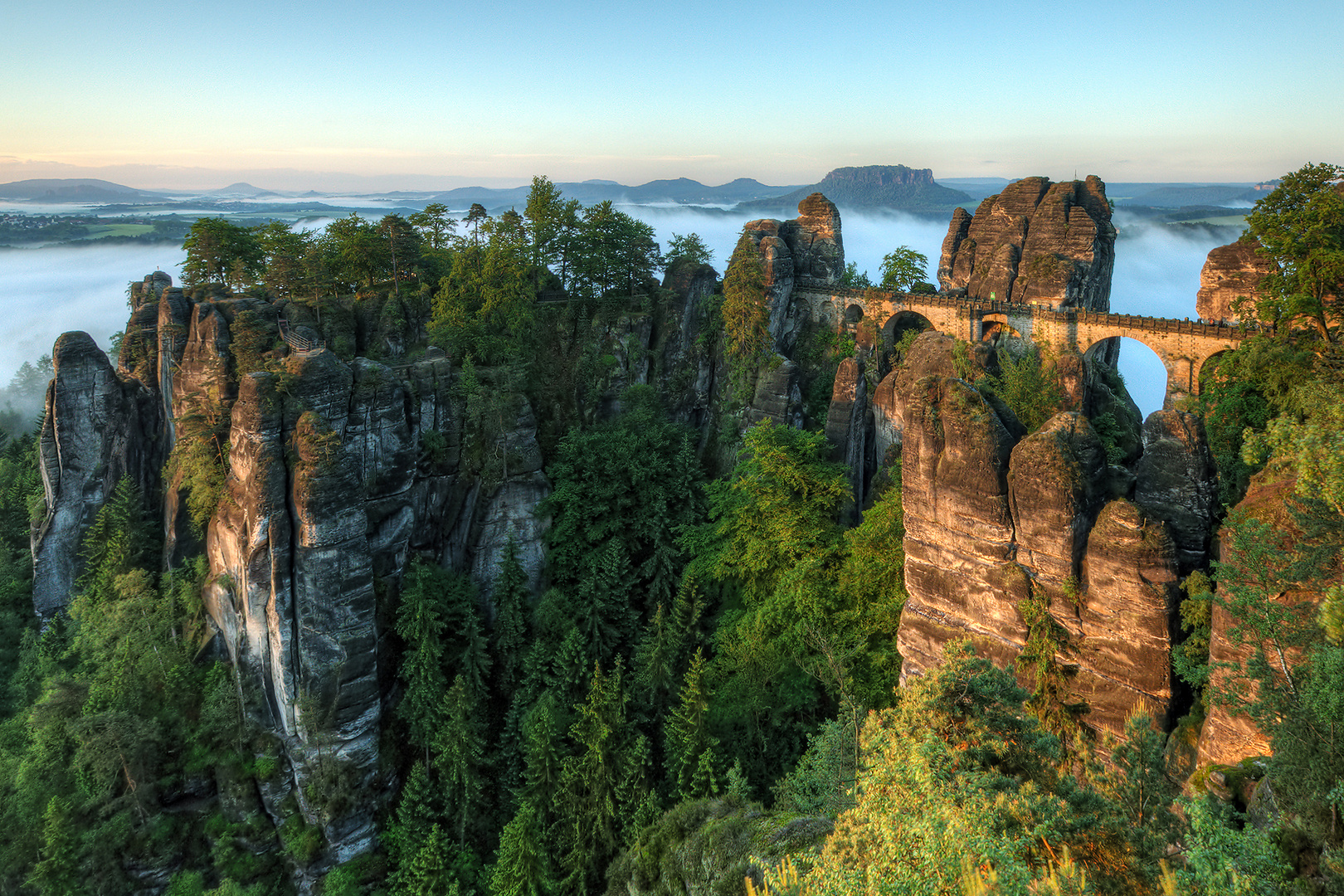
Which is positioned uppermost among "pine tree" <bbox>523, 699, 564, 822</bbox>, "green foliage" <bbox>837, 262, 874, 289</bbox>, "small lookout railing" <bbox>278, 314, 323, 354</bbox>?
"green foliage" <bbox>837, 262, 874, 289</bbox>

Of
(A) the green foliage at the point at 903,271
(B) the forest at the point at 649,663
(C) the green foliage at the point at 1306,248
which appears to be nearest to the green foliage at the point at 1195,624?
(B) the forest at the point at 649,663

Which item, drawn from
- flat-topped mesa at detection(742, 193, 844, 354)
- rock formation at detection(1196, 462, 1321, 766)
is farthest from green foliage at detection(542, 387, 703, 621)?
rock formation at detection(1196, 462, 1321, 766)

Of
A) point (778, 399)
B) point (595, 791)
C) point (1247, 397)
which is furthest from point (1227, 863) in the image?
point (778, 399)

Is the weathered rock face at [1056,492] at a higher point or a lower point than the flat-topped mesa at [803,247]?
lower

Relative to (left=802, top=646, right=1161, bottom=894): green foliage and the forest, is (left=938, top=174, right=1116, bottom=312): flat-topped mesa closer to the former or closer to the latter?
the forest

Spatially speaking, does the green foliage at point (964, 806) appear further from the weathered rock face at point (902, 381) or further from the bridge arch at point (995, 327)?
the bridge arch at point (995, 327)

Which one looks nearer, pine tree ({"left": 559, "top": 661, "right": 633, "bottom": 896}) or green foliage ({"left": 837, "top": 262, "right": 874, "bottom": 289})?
pine tree ({"left": 559, "top": 661, "right": 633, "bottom": 896})
